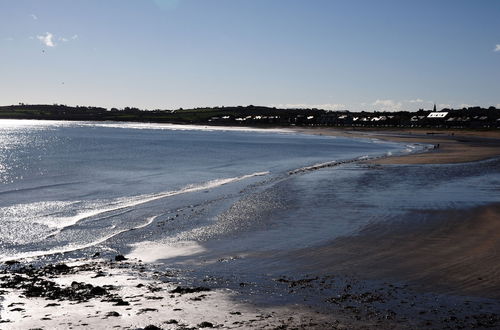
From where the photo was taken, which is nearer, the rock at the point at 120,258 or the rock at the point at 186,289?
the rock at the point at 186,289

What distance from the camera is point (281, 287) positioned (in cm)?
1148

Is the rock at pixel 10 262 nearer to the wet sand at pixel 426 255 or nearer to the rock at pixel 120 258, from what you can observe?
the rock at pixel 120 258

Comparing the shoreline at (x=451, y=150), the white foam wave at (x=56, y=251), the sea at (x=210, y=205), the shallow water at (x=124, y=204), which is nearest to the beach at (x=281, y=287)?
the white foam wave at (x=56, y=251)

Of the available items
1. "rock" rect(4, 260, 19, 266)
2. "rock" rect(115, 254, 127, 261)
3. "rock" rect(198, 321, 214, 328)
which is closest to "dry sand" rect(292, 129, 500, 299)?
"rock" rect(198, 321, 214, 328)

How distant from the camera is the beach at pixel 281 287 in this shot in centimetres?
932

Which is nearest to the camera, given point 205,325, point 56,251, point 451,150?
point 205,325

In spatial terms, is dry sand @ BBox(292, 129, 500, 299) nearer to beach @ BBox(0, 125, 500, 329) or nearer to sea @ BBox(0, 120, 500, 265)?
beach @ BBox(0, 125, 500, 329)

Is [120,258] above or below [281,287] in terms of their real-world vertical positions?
below

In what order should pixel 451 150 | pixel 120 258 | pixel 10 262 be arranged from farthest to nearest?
pixel 451 150, pixel 120 258, pixel 10 262

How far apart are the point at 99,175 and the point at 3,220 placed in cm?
1928

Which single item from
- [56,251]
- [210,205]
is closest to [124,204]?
[210,205]

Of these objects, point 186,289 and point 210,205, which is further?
point 210,205

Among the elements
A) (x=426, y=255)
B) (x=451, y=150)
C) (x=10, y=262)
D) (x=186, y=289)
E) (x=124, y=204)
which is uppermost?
(x=451, y=150)

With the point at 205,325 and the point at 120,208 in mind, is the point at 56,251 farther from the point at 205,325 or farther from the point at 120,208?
the point at 205,325
